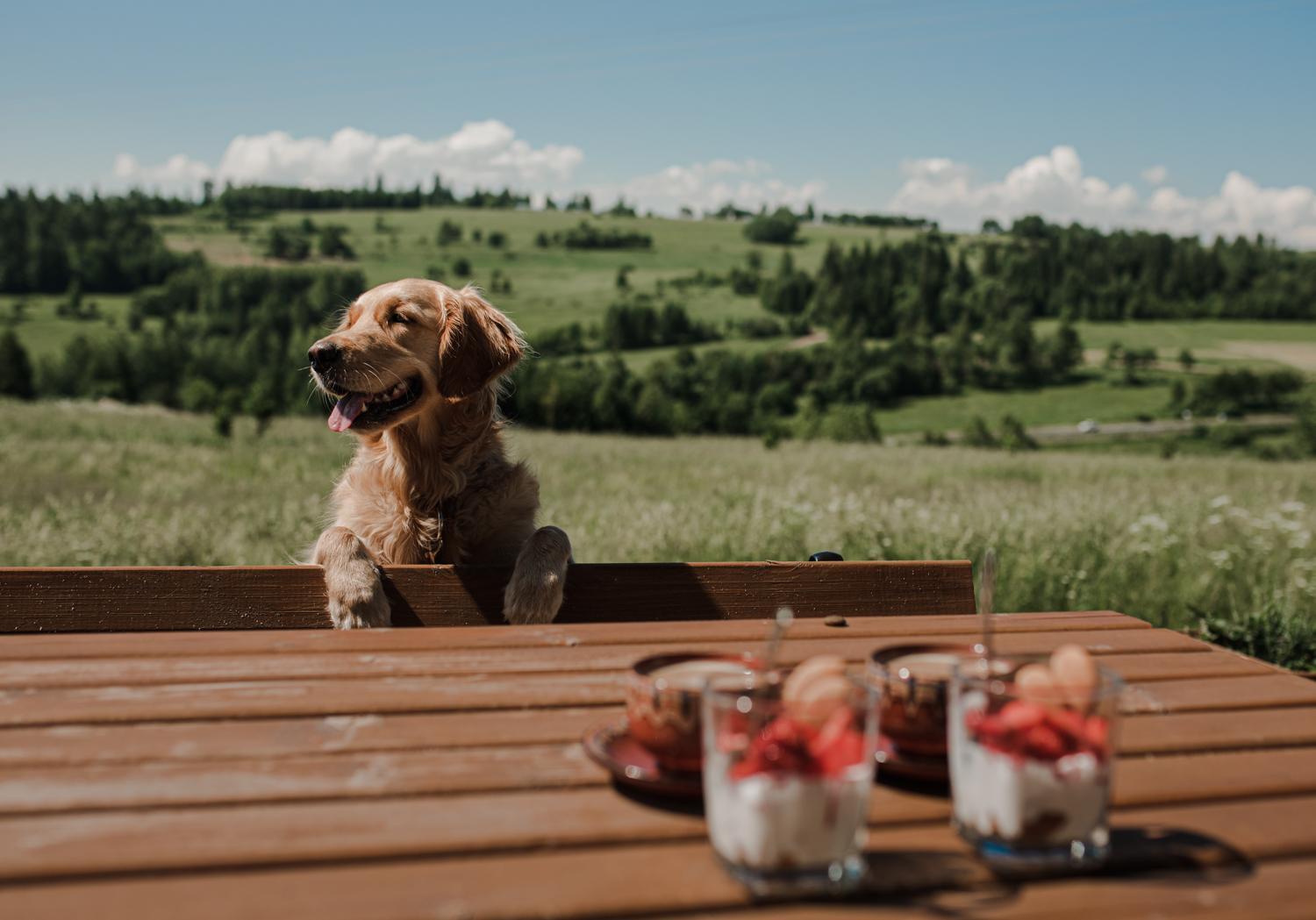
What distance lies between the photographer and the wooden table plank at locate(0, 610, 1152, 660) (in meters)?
2.46

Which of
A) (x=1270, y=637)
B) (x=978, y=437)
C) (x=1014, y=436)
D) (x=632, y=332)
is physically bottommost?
(x=978, y=437)

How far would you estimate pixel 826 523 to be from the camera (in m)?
7.55

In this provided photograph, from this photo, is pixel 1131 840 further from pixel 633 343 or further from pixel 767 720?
pixel 633 343

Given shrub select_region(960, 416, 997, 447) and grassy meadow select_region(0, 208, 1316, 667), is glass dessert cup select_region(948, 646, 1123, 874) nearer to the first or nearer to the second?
grassy meadow select_region(0, 208, 1316, 667)

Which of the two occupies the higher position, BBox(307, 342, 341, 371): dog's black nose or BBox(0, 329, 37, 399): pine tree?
BBox(307, 342, 341, 371): dog's black nose

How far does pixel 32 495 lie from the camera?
1091cm

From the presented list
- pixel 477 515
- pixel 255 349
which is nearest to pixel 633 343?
pixel 255 349

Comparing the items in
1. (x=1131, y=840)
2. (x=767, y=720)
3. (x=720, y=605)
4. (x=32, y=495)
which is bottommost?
(x=32, y=495)

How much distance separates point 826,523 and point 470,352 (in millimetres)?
4040

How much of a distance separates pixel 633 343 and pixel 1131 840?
95.5m

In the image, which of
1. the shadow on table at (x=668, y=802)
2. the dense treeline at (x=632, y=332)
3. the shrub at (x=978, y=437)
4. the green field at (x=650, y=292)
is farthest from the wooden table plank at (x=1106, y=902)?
the dense treeline at (x=632, y=332)

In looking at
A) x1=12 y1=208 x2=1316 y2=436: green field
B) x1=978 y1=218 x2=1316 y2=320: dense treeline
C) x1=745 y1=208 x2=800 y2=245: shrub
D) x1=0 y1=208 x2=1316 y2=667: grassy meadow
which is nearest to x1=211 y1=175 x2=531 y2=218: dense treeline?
x1=12 y1=208 x2=1316 y2=436: green field

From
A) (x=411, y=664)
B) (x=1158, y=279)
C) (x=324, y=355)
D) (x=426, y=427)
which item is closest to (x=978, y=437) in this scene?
(x=1158, y=279)

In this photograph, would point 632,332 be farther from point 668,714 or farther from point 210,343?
point 668,714
